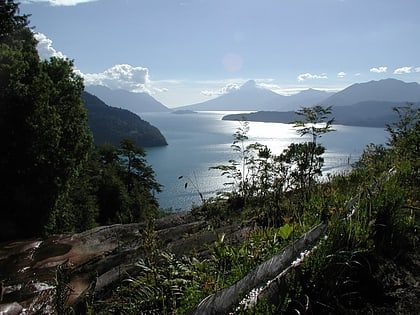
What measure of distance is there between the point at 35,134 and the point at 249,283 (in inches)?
455

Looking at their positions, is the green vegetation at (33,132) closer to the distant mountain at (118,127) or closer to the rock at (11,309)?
the rock at (11,309)

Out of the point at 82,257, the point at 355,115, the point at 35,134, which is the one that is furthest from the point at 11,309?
the point at 355,115

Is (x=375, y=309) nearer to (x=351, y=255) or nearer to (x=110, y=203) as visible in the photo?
(x=351, y=255)

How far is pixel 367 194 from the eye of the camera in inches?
111

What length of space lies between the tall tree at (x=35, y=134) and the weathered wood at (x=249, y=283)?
37.2ft

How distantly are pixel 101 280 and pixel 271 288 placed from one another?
2.80 m

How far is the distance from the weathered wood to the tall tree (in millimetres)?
11325

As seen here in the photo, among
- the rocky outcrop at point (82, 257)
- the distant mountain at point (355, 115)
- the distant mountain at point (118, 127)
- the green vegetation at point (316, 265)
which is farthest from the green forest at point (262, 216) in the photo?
the distant mountain at point (355, 115)

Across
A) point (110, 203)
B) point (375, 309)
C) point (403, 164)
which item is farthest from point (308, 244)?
point (110, 203)

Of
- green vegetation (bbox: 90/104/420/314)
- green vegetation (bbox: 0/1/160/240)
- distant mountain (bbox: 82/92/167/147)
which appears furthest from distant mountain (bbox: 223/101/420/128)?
green vegetation (bbox: 90/104/420/314)

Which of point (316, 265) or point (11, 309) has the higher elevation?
point (316, 265)

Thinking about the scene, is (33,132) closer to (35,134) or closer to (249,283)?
(35,134)

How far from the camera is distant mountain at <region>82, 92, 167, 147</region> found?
8788cm

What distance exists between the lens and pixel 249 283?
6.05ft
